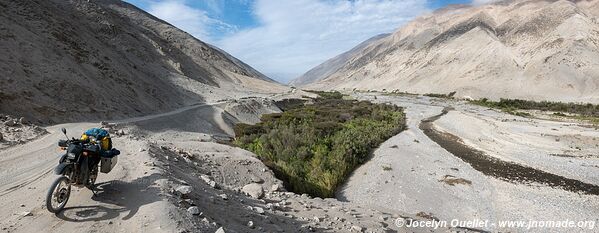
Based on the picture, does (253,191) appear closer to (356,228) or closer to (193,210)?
(356,228)

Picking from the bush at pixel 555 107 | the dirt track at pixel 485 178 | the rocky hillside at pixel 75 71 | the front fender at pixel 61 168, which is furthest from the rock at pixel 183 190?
the bush at pixel 555 107

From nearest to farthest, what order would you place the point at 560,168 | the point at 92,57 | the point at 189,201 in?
1. the point at 189,201
2. the point at 560,168
3. the point at 92,57

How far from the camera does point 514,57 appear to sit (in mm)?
124938

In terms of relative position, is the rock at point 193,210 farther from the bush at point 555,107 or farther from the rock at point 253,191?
the bush at point 555,107

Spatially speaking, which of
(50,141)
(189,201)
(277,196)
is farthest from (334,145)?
(189,201)

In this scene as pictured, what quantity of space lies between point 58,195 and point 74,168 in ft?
2.23

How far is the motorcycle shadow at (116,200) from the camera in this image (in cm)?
876

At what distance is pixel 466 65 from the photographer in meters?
135

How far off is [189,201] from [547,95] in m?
110

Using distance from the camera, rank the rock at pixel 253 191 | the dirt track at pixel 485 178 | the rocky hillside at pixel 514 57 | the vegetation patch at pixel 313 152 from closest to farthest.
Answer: the rock at pixel 253 191
the dirt track at pixel 485 178
the vegetation patch at pixel 313 152
the rocky hillside at pixel 514 57

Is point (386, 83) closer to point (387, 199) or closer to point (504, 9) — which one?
point (504, 9)

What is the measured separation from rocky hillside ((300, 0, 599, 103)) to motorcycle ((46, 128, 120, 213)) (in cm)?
10517

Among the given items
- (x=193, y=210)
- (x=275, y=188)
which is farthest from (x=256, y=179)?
(x=193, y=210)

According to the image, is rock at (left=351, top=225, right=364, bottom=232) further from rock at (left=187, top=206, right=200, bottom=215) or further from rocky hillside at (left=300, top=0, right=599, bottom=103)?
rocky hillside at (left=300, top=0, right=599, bottom=103)
